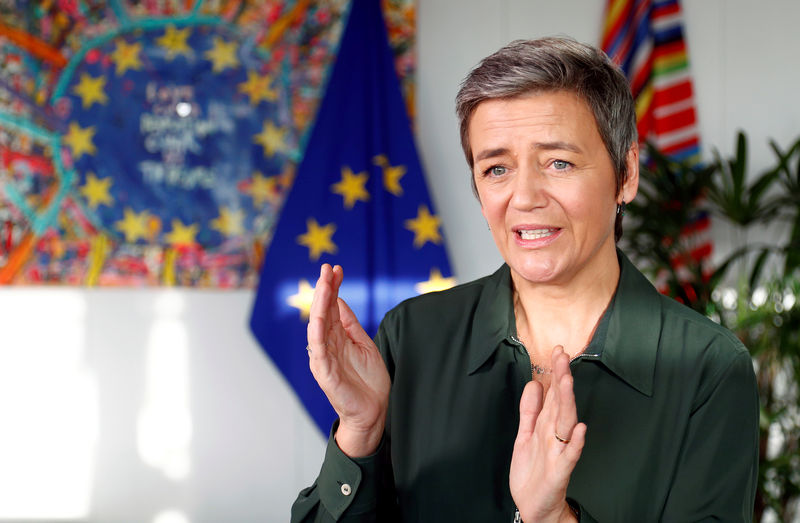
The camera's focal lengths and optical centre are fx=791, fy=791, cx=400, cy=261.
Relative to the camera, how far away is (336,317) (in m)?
1.19

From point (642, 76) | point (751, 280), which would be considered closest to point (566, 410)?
point (751, 280)

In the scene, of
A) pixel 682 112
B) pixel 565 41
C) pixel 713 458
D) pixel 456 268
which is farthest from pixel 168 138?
pixel 713 458

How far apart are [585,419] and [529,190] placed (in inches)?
14.3

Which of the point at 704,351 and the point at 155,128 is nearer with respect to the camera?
the point at 704,351

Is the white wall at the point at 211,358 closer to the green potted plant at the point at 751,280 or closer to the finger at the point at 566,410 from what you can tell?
the green potted plant at the point at 751,280

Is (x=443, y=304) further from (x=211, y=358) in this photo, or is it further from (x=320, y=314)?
(x=211, y=358)

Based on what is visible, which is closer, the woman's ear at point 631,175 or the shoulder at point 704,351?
the shoulder at point 704,351

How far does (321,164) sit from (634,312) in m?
2.10

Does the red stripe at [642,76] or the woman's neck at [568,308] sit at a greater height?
the red stripe at [642,76]

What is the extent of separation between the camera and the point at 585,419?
1220 mm

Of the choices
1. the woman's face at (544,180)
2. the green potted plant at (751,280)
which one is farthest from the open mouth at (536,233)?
the green potted plant at (751,280)

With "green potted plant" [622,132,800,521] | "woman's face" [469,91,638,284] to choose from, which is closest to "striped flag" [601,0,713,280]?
"green potted plant" [622,132,800,521]

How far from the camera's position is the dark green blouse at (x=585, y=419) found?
1.14 m

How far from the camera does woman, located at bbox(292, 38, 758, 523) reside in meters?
1.14
